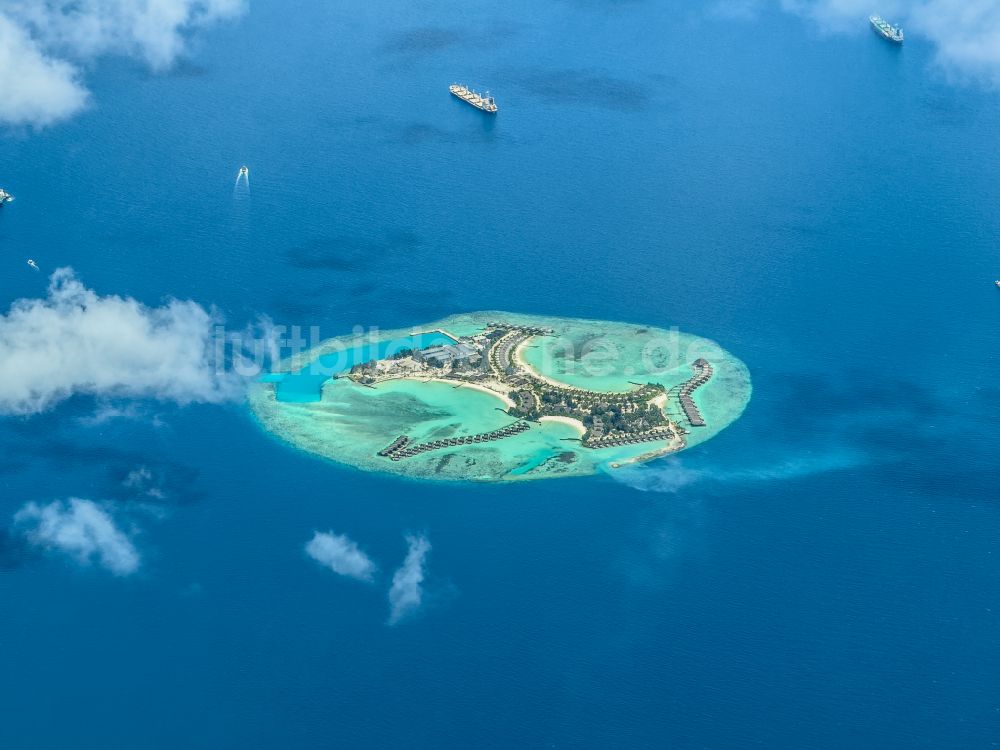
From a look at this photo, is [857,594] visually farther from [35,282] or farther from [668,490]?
[35,282]

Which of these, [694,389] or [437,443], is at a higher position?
[694,389]

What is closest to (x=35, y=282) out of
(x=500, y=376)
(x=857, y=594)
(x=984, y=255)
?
(x=500, y=376)

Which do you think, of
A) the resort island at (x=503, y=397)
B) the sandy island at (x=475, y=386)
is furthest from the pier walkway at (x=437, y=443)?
the sandy island at (x=475, y=386)

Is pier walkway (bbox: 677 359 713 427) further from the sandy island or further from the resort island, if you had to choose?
the sandy island

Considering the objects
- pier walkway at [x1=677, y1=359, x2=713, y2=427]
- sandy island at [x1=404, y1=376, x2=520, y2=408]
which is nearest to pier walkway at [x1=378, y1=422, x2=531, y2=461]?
sandy island at [x1=404, y1=376, x2=520, y2=408]

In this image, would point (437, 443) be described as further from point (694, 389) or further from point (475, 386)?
point (694, 389)

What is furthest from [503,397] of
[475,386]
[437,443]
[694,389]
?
[694,389]

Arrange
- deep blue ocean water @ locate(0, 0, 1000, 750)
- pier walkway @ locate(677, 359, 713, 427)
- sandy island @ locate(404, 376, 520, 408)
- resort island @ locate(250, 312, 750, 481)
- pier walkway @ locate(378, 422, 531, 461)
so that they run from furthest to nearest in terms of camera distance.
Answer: sandy island @ locate(404, 376, 520, 408), pier walkway @ locate(677, 359, 713, 427), resort island @ locate(250, 312, 750, 481), pier walkway @ locate(378, 422, 531, 461), deep blue ocean water @ locate(0, 0, 1000, 750)
